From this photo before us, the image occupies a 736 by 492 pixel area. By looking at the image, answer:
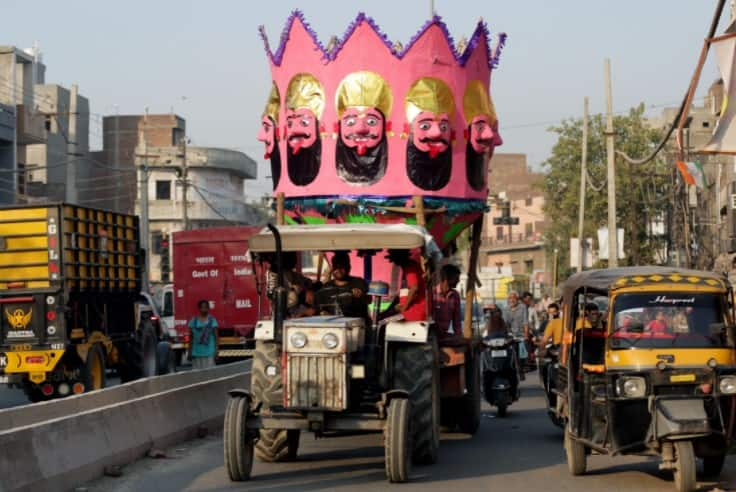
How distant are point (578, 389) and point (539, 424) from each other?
608 centimetres

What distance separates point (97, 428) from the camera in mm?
12930

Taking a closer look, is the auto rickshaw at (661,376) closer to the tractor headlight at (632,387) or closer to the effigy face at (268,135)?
the tractor headlight at (632,387)

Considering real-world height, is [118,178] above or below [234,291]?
above

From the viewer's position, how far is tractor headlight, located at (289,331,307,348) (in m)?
12.5

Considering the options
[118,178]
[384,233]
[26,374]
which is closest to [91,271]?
[26,374]

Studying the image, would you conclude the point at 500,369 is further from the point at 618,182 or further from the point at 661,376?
the point at 618,182

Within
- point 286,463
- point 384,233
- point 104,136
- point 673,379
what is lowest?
point 286,463

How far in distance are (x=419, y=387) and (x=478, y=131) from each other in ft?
37.2

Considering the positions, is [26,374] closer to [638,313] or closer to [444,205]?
[444,205]

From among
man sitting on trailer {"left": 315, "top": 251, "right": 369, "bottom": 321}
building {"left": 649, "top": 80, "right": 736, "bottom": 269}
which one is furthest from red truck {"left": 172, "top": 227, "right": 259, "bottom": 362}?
building {"left": 649, "top": 80, "right": 736, "bottom": 269}

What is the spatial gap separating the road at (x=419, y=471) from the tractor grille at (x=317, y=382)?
0.79m

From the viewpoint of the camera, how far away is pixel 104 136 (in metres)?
88.9

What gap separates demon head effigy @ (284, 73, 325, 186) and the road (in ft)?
28.0

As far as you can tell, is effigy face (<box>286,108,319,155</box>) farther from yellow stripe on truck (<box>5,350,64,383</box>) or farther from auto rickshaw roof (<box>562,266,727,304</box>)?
auto rickshaw roof (<box>562,266,727,304</box>)
